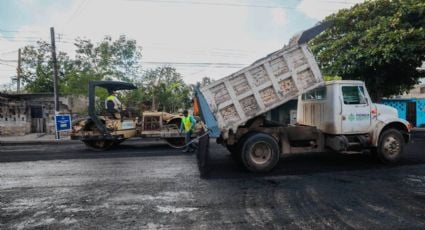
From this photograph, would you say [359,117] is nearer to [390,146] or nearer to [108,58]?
[390,146]

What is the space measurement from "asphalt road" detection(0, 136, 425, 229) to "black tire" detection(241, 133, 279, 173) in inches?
10.9

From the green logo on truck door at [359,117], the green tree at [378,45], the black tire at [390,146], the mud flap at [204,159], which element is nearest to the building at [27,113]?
the mud flap at [204,159]

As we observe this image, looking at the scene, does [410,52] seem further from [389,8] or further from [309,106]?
[309,106]

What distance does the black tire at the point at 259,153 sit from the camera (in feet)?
21.4

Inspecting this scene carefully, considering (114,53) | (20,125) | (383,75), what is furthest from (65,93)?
(383,75)

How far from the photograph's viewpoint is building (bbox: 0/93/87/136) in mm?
18172

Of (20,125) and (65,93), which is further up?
(65,93)

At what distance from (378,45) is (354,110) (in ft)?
26.2

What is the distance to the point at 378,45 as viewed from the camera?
1305 cm

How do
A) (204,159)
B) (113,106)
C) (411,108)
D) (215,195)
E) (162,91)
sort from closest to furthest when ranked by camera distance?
1. (215,195)
2. (204,159)
3. (113,106)
4. (411,108)
5. (162,91)

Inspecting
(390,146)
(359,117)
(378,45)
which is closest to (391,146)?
(390,146)

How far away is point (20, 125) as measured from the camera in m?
18.5

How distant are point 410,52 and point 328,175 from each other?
970 cm

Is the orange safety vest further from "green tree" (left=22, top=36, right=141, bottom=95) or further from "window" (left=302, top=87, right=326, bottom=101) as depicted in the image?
"green tree" (left=22, top=36, right=141, bottom=95)
